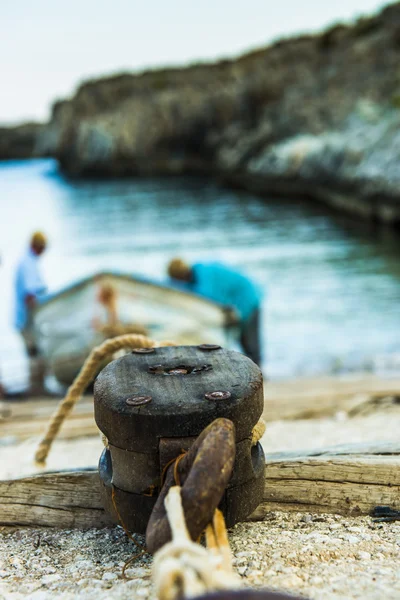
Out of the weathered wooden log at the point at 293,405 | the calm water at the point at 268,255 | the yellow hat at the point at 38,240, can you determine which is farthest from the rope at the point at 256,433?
the yellow hat at the point at 38,240

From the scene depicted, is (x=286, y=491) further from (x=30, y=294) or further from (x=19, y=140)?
(x=19, y=140)

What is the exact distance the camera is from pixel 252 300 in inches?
361

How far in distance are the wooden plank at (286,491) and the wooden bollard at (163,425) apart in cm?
34

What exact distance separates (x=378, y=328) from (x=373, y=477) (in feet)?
32.8

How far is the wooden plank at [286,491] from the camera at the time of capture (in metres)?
2.48

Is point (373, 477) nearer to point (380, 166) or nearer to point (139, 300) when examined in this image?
point (139, 300)

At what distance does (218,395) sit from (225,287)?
7.22 metres

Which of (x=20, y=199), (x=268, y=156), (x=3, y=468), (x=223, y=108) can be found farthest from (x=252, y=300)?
(x=223, y=108)

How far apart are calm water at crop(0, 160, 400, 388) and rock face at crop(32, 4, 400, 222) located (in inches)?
91.9

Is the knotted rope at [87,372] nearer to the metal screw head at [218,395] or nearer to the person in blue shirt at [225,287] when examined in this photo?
the metal screw head at [218,395]

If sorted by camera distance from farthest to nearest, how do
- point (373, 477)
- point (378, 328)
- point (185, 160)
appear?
1. point (185, 160)
2. point (378, 328)
3. point (373, 477)

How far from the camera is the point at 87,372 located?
10.5 feet

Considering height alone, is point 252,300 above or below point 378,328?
above

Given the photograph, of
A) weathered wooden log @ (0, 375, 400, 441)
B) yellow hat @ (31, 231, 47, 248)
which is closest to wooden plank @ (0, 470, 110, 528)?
weathered wooden log @ (0, 375, 400, 441)
